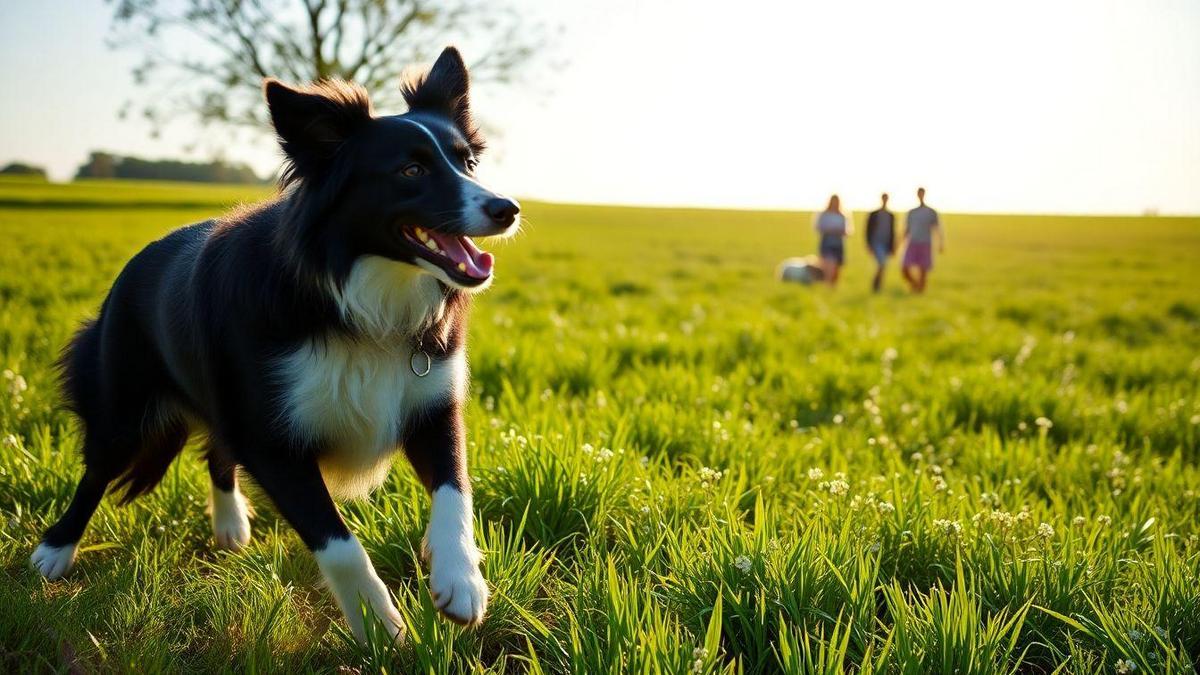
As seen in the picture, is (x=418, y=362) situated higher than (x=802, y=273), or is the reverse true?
(x=418, y=362)

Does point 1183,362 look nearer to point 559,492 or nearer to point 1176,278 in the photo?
point 559,492

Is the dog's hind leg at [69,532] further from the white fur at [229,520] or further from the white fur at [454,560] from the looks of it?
the white fur at [454,560]

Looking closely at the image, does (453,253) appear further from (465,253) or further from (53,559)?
(53,559)

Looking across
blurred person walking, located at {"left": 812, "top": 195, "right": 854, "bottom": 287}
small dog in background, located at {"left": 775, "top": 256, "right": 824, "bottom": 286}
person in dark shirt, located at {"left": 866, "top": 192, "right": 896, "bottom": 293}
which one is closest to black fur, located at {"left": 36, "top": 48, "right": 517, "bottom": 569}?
person in dark shirt, located at {"left": 866, "top": 192, "right": 896, "bottom": 293}

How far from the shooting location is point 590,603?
2.80 meters

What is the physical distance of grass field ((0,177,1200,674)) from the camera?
8.66 ft

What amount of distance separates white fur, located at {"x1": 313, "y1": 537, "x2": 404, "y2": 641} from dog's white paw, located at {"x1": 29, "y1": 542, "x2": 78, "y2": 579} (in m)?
1.33

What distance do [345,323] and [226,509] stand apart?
1253 millimetres

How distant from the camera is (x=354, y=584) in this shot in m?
2.67

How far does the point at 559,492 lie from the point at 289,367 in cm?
121

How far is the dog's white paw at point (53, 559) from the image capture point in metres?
3.32

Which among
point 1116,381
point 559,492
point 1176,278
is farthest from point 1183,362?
point 1176,278

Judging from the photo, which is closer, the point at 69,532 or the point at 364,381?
the point at 364,381

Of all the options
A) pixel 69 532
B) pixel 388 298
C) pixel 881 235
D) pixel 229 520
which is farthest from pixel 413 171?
pixel 881 235
